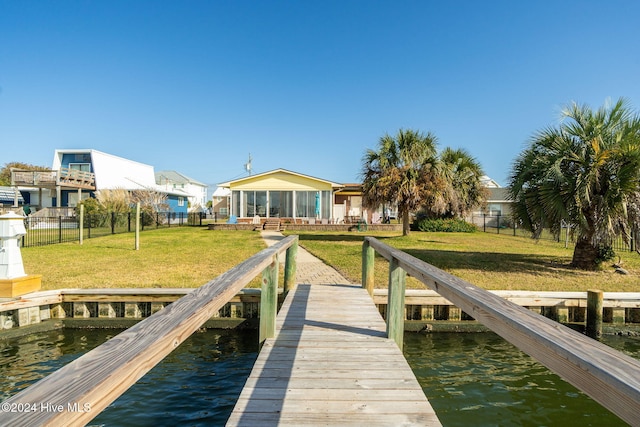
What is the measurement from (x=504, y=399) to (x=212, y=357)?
12.3 feet

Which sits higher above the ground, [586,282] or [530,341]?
[530,341]

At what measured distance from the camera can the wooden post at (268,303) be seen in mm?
3869

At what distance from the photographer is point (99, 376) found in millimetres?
942

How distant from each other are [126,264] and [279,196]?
58.0ft

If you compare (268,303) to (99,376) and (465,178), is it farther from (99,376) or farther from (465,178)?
(465,178)

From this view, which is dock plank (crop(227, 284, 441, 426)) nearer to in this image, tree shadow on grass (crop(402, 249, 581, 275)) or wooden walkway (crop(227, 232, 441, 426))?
wooden walkway (crop(227, 232, 441, 426))

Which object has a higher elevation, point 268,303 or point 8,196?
point 8,196

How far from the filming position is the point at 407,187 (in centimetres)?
1741

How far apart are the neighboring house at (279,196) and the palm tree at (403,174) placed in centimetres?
861

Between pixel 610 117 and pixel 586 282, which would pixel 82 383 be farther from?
pixel 610 117

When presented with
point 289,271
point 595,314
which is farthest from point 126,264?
point 595,314

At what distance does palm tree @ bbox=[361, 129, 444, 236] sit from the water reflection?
38.7 feet

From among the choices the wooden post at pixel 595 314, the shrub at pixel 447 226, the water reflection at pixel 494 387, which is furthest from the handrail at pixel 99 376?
the shrub at pixel 447 226

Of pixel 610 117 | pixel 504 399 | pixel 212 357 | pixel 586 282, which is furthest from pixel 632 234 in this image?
pixel 212 357
